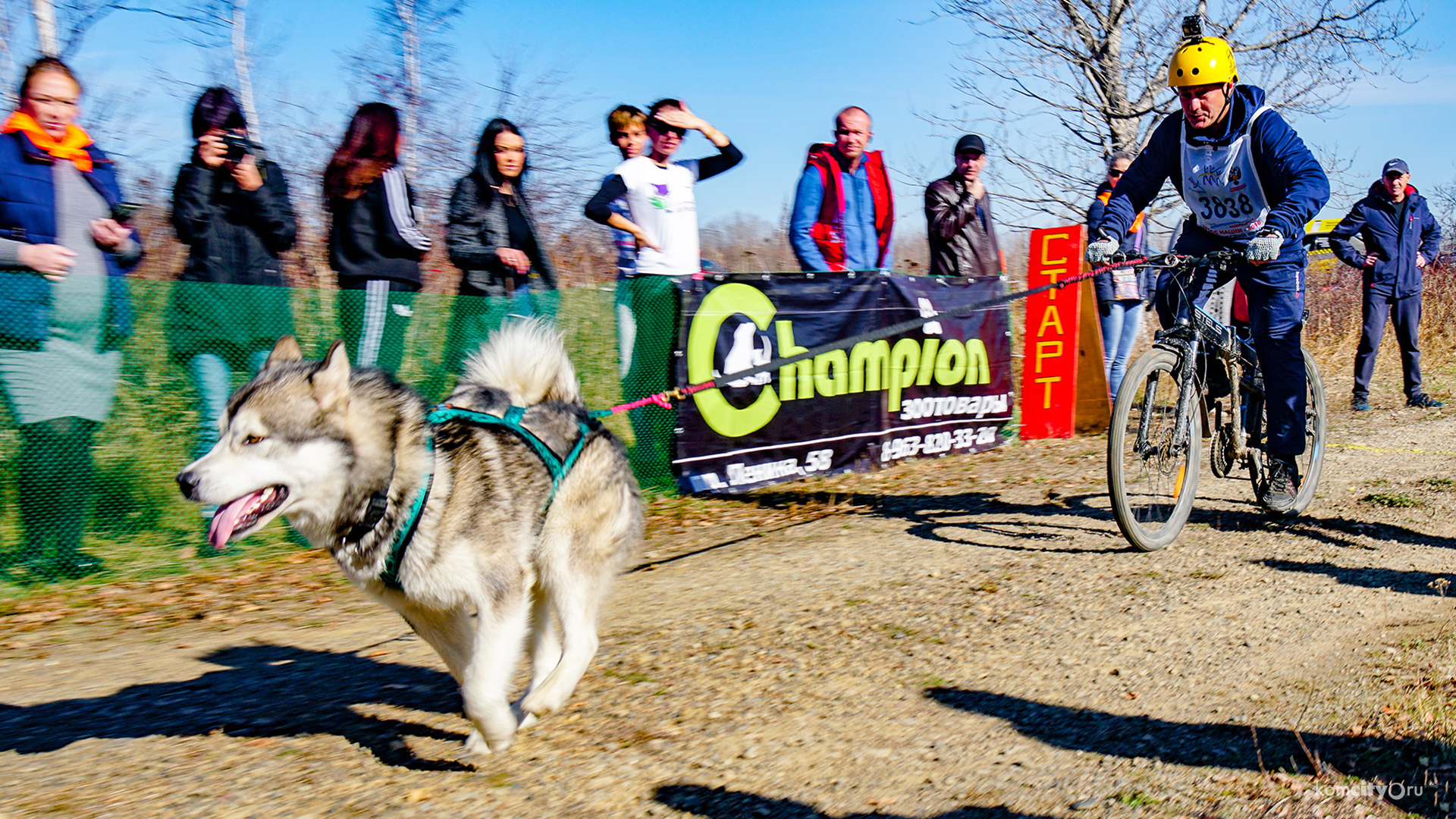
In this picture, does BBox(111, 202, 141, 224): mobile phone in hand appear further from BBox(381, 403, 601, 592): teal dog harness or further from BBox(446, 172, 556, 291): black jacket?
BBox(381, 403, 601, 592): teal dog harness

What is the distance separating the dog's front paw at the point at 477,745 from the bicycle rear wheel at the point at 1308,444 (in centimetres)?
466

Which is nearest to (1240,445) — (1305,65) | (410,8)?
(410,8)

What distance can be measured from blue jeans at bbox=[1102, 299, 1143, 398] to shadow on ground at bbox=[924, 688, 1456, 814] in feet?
23.3

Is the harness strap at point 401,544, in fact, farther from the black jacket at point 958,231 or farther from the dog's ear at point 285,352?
the black jacket at point 958,231

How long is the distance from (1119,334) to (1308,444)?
12.9ft

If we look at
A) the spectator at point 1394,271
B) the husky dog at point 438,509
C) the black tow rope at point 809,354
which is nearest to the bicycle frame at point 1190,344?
the black tow rope at point 809,354

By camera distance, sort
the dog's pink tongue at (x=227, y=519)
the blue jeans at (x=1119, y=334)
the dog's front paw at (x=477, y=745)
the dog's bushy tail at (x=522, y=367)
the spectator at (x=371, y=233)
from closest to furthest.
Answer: the dog's pink tongue at (x=227, y=519) < the dog's front paw at (x=477, y=745) < the dog's bushy tail at (x=522, y=367) < the spectator at (x=371, y=233) < the blue jeans at (x=1119, y=334)

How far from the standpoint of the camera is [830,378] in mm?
8180

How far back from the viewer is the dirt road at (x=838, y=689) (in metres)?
2.96

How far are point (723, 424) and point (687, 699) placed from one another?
395 centimetres

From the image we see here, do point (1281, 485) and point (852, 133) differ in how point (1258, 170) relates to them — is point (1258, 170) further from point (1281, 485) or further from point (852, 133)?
point (852, 133)

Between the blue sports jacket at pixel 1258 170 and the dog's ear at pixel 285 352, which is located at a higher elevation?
the blue sports jacket at pixel 1258 170

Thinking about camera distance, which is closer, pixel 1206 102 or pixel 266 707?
pixel 266 707

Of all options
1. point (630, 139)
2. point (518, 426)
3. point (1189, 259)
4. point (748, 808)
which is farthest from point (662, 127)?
point (748, 808)
